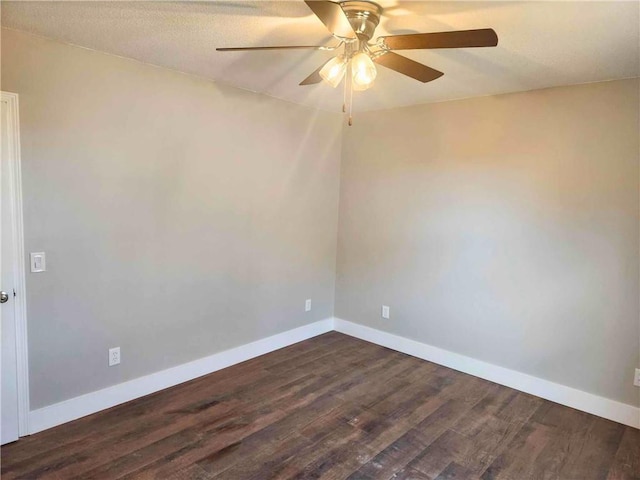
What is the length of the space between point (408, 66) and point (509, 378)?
9.00 ft

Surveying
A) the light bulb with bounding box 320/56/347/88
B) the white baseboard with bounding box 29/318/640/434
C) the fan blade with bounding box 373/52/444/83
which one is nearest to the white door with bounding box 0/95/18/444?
the white baseboard with bounding box 29/318/640/434

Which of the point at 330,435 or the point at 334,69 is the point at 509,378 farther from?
the point at 334,69

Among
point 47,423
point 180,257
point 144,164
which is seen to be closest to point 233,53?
point 144,164

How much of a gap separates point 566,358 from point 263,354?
2.60 meters

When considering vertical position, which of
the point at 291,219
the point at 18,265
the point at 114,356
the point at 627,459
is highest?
the point at 291,219

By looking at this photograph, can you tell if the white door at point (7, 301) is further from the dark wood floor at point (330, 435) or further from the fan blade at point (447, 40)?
the fan blade at point (447, 40)

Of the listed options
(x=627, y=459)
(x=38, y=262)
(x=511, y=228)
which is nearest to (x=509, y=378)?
(x=627, y=459)

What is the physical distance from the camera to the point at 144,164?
2.90 metres

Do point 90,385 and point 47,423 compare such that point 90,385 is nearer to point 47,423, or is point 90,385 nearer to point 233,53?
point 47,423

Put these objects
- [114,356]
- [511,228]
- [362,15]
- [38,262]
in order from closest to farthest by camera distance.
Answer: [362,15]
[38,262]
[114,356]
[511,228]

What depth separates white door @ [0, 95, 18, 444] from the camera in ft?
7.57

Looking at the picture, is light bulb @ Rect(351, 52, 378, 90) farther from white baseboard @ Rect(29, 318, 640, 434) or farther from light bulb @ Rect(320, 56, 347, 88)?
white baseboard @ Rect(29, 318, 640, 434)

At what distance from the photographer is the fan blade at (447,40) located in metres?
1.60

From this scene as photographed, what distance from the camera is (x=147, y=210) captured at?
296cm
